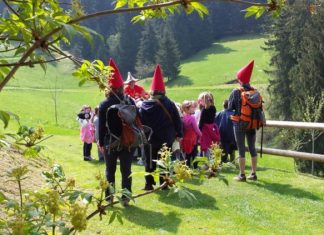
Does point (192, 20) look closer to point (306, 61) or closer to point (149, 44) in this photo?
point (149, 44)

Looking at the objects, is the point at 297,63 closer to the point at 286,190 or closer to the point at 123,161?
the point at 286,190

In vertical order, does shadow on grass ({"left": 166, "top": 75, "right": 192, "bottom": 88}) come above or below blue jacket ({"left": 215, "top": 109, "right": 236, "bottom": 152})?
below

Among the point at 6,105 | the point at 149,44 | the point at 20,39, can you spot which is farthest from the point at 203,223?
the point at 149,44

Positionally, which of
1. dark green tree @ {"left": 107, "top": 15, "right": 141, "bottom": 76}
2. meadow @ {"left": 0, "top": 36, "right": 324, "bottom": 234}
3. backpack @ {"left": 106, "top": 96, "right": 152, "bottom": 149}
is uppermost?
dark green tree @ {"left": 107, "top": 15, "right": 141, "bottom": 76}

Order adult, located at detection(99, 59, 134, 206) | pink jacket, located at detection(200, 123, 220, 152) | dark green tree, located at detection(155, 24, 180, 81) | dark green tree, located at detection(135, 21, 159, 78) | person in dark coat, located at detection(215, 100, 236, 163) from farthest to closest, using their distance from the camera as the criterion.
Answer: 1. dark green tree, located at detection(135, 21, 159, 78)
2. dark green tree, located at detection(155, 24, 180, 81)
3. person in dark coat, located at detection(215, 100, 236, 163)
4. pink jacket, located at detection(200, 123, 220, 152)
5. adult, located at detection(99, 59, 134, 206)

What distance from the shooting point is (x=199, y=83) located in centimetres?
7000

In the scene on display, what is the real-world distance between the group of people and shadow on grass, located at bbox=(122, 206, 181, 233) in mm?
295

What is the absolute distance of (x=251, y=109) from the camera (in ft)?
23.9

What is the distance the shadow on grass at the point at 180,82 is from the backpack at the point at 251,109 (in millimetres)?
63297

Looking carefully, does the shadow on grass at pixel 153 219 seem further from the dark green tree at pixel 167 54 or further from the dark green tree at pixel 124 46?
the dark green tree at pixel 124 46

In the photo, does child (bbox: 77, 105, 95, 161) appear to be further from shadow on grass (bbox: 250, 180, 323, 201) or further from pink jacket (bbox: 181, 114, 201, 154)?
shadow on grass (bbox: 250, 180, 323, 201)

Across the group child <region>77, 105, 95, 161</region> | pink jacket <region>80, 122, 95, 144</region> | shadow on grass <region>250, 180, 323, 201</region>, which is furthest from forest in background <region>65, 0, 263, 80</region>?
shadow on grass <region>250, 180, 323, 201</region>

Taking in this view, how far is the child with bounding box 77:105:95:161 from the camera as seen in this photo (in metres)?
10.7

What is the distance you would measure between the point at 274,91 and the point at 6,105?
66.6 ft
